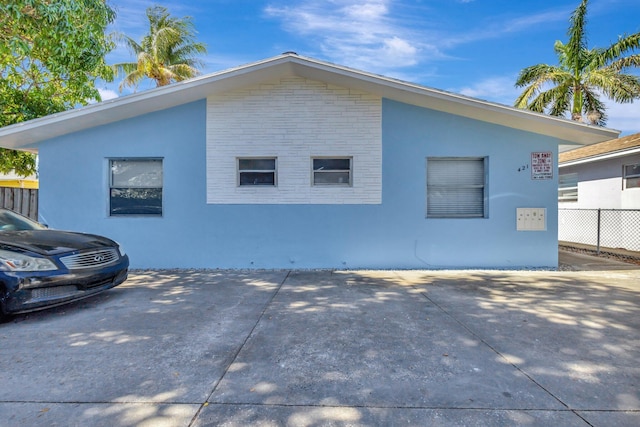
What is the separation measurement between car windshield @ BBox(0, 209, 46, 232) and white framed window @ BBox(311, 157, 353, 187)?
17.3 feet

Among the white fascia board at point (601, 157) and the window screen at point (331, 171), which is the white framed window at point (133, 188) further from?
the white fascia board at point (601, 157)

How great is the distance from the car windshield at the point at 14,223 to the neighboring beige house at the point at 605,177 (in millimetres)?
14796

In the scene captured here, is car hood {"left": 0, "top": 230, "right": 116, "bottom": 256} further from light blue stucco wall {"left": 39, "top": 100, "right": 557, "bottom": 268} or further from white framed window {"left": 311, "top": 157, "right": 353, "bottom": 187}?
white framed window {"left": 311, "top": 157, "right": 353, "bottom": 187}

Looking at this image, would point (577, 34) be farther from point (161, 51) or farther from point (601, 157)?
point (161, 51)

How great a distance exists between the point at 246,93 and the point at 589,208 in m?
12.3

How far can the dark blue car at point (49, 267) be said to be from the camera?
4102 millimetres

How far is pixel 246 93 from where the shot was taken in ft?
25.0

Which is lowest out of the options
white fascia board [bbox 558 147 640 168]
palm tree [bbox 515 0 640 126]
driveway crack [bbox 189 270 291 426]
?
driveway crack [bbox 189 270 291 426]

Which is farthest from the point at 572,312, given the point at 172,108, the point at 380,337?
the point at 172,108

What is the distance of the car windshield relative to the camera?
522cm

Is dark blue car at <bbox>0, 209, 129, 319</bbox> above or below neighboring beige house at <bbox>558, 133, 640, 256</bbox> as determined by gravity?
below

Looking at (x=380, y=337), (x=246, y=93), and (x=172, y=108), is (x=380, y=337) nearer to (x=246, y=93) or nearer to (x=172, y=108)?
(x=246, y=93)

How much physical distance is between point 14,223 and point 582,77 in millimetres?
22038

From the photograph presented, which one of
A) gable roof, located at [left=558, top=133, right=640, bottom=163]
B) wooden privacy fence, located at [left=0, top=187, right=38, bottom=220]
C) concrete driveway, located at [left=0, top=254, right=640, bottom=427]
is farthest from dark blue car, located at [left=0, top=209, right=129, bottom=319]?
gable roof, located at [left=558, top=133, right=640, bottom=163]
